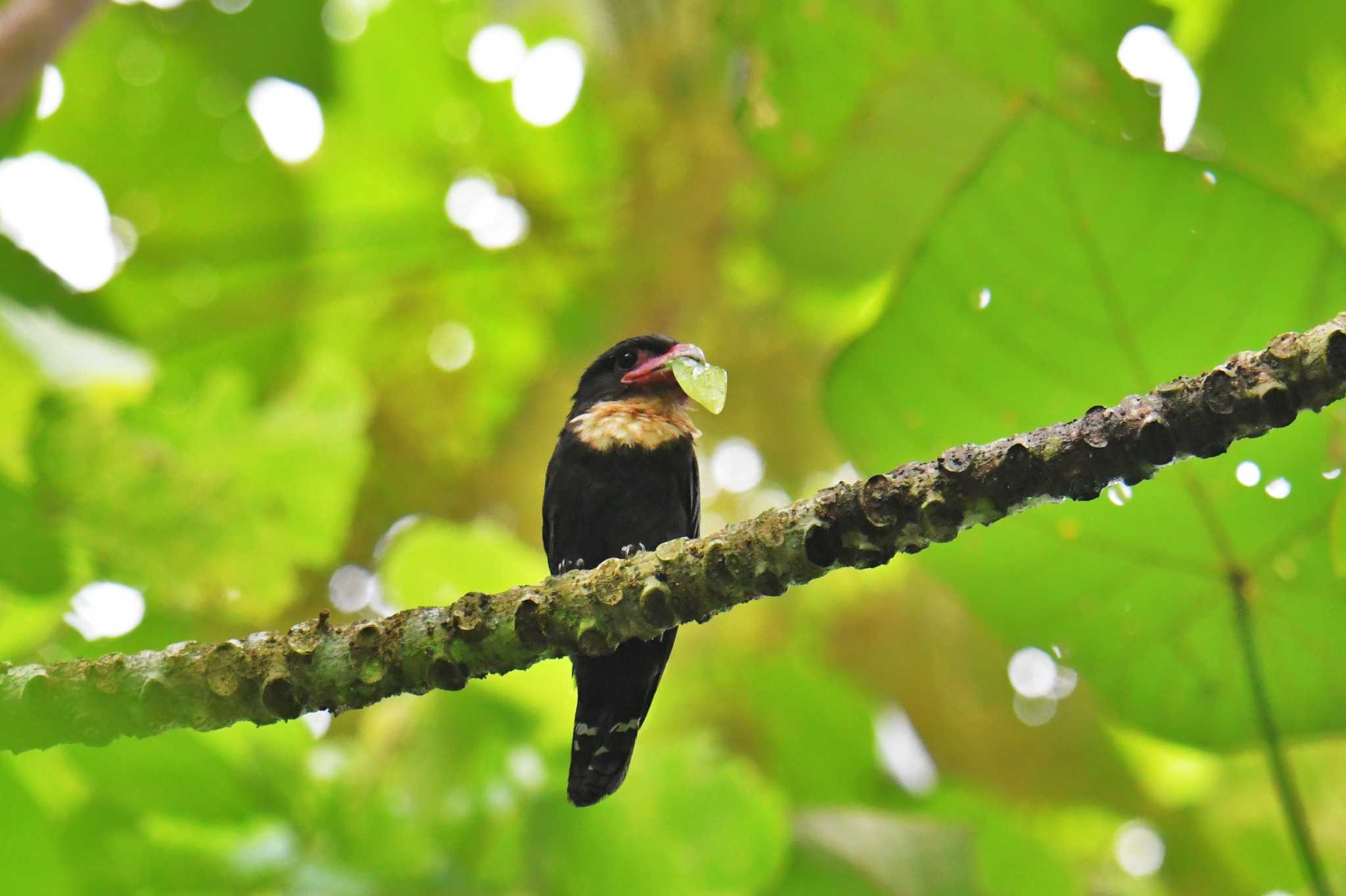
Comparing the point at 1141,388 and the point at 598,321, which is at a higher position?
the point at 598,321

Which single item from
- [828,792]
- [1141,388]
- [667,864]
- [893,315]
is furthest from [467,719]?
[1141,388]

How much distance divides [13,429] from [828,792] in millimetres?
2330

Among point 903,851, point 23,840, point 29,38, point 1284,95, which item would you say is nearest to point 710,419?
point 903,851

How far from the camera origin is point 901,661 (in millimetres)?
4527

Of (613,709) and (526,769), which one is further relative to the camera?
(526,769)

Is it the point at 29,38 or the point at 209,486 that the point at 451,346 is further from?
the point at 29,38

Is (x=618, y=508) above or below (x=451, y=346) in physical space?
below

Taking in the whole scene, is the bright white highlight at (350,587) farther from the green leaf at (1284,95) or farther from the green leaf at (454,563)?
the green leaf at (1284,95)

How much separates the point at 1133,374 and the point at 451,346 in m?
Answer: 2.96

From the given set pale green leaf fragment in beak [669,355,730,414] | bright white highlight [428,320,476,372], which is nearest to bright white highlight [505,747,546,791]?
pale green leaf fragment in beak [669,355,730,414]

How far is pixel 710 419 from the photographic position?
417cm

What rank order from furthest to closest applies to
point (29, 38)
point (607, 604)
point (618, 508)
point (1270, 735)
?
point (618, 508) → point (29, 38) → point (1270, 735) → point (607, 604)

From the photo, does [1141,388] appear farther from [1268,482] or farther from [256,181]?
[256,181]

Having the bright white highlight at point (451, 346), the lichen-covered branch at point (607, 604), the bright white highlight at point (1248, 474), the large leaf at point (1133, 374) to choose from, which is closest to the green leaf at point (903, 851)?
the large leaf at point (1133, 374)
